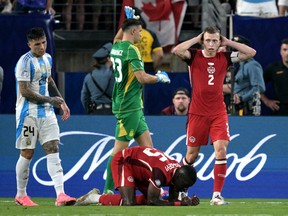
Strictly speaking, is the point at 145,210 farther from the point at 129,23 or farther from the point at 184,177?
the point at 129,23

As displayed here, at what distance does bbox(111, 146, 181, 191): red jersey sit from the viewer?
1491cm

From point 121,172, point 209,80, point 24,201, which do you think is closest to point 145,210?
point 121,172

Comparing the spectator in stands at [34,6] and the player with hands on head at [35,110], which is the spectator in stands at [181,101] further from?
the player with hands on head at [35,110]

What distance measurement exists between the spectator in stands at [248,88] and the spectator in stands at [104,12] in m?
3.58

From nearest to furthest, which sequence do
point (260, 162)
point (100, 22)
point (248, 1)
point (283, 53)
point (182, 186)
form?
point (182, 186), point (260, 162), point (283, 53), point (248, 1), point (100, 22)

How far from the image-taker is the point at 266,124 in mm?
18625

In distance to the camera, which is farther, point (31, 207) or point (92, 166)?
point (92, 166)

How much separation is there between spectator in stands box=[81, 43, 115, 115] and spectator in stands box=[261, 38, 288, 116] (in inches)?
99.7

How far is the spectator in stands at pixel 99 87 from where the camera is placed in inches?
796

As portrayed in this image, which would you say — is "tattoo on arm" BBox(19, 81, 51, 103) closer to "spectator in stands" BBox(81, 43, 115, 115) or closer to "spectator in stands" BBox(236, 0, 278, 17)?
"spectator in stands" BBox(81, 43, 115, 115)

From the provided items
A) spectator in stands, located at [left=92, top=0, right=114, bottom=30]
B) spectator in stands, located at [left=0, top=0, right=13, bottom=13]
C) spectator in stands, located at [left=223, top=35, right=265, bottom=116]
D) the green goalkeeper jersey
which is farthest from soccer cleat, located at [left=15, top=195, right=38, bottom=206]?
spectator in stands, located at [left=92, top=0, right=114, bottom=30]

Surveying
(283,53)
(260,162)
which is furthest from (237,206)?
(283,53)

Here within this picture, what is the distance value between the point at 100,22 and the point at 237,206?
8439 mm

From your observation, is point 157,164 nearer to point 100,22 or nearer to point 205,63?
point 205,63
